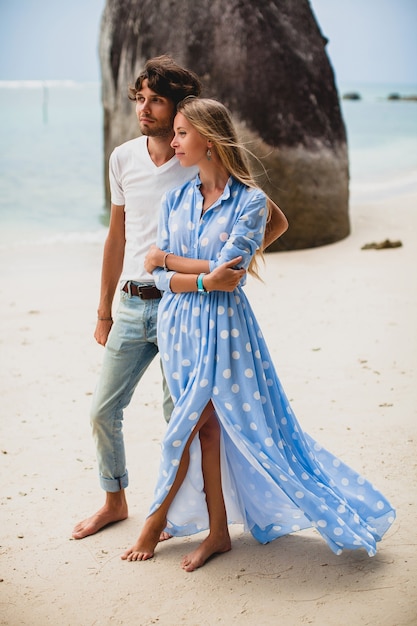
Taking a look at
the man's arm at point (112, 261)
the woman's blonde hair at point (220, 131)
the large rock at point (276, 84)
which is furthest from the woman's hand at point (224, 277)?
the large rock at point (276, 84)

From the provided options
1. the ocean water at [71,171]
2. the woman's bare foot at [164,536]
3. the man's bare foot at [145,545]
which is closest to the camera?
the man's bare foot at [145,545]

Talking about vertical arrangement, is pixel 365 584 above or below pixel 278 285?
above

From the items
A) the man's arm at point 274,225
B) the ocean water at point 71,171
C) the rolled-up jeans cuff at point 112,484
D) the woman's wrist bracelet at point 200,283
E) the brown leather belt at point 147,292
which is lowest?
the ocean water at point 71,171

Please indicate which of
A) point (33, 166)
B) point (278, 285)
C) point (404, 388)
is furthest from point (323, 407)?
point (33, 166)

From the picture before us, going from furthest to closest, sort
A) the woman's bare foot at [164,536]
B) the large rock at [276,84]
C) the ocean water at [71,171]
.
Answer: the ocean water at [71,171], the large rock at [276,84], the woman's bare foot at [164,536]

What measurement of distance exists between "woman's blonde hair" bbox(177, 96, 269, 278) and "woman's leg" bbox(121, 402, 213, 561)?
0.73 m

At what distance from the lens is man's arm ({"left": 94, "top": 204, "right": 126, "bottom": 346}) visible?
9.12 feet

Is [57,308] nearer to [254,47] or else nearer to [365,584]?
[254,47]

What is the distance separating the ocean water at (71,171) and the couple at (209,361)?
6.48 m

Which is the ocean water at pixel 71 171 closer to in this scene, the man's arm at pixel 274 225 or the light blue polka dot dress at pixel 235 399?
the man's arm at pixel 274 225

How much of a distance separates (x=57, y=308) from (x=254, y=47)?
120 inches

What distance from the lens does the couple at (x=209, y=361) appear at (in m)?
2.43

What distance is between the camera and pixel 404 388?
13.1 feet

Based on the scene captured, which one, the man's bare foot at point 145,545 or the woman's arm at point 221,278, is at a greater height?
the woman's arm at point 221,278
